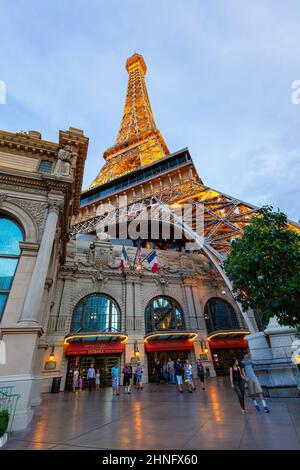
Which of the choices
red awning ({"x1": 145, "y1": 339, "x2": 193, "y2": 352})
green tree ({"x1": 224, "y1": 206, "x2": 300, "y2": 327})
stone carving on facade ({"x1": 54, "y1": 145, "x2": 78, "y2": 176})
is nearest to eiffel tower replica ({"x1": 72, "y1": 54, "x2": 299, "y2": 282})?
green tree ({"x1": 224, "y1": 206, "x2": 300, "y2": 327})

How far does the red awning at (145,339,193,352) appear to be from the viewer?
67.0 feet

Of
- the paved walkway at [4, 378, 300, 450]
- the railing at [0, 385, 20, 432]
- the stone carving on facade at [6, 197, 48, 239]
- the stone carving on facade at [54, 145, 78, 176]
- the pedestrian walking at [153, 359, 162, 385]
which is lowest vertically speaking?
the paved walkway at [4, 378, 300, 450]

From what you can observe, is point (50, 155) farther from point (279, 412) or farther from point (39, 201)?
point (279, 412)

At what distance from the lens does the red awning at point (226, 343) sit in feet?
74.3

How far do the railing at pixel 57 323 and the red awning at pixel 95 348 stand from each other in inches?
65.0

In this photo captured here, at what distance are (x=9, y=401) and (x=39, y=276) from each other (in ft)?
13.5

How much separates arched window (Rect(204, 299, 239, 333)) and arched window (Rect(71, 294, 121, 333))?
983cm

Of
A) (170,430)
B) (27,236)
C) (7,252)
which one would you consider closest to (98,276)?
(27,236)

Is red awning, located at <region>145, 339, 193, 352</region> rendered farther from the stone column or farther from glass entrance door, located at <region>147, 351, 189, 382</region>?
the stone column

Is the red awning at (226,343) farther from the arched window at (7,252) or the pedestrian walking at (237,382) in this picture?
the arched window at (7,252)

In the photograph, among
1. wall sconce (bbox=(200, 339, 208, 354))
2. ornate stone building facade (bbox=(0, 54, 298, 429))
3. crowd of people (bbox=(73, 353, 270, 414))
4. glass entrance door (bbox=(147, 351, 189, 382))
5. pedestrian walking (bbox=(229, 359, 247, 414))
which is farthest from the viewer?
wall sconce (bbox=(200, 339, 208, 354))

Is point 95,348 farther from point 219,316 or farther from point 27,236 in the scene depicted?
point 219,316

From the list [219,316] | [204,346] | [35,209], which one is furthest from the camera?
[219,316]

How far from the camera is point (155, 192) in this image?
3481cm
